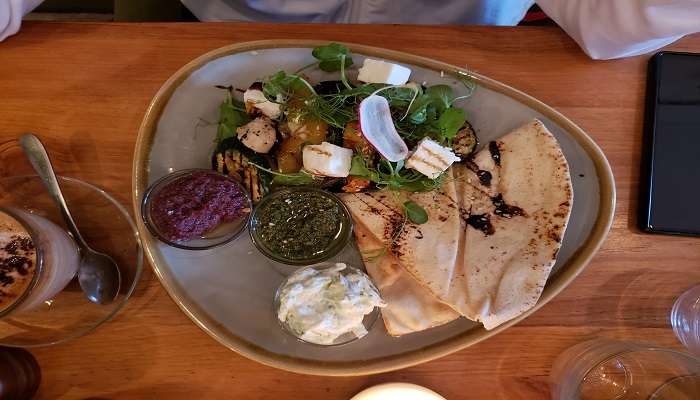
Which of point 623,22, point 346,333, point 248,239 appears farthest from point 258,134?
point 623,22

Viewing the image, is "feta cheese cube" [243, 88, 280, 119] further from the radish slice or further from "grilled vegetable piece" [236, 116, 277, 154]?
the radish slice

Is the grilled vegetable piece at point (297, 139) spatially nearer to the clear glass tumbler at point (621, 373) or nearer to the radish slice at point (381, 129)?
the radish slice at point (381, 129)

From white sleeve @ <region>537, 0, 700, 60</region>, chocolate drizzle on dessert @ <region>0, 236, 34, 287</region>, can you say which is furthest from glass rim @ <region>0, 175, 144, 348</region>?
white sleeve @ <region>537, 0, 700, 60</region>

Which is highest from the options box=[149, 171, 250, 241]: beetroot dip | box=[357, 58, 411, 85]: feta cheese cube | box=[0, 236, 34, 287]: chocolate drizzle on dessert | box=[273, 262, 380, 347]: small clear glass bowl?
box=[357, 58, 411, 85]: feta cheese cube

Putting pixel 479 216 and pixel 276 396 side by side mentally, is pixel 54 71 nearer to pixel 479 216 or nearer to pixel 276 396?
pixel 276 396

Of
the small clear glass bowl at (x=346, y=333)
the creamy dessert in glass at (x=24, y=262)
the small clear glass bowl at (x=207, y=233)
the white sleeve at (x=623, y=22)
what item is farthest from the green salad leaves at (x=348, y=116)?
the creamy dessert in glass at (x=24, y=262)

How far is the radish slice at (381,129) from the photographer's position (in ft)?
5.38

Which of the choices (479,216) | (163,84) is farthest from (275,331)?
(163,84)

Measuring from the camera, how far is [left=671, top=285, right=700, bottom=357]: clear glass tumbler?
1.71 m

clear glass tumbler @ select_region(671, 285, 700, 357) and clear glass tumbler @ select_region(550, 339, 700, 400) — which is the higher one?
clear glass tumbler @ select_region(671, 285, 700, 357)

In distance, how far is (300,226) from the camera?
66.4 inches

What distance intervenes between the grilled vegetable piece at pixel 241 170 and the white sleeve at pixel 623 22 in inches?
44.9

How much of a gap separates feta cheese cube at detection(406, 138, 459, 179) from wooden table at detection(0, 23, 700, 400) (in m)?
0.36

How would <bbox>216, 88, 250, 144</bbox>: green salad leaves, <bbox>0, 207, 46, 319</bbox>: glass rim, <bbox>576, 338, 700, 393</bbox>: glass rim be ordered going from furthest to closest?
<bbox>216, 88, 250, 144</bbox>: green salad leaves, <bbox>576, 338, 700, 393</bbox>: glass rim, <bbox>0, 207, 46, 319</bbox>: glass rim
